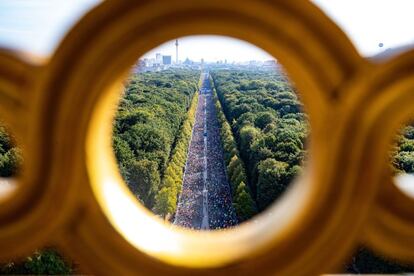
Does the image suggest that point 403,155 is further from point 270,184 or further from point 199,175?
point 199,175

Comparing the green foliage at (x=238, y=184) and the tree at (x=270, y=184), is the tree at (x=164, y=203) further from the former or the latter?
the tree at (x=270, y=184)

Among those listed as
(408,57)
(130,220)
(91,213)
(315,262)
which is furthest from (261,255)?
(408,57)

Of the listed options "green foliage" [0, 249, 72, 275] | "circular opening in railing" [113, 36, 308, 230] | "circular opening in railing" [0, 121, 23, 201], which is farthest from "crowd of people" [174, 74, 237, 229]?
"green foliage" [0, 249, 72, 275]

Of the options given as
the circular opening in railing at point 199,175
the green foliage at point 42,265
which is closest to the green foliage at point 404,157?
the circular opening in railing at point 199,175

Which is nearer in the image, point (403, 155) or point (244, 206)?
point (244, 206)

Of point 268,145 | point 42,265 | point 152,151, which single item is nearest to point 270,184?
point 268,145
